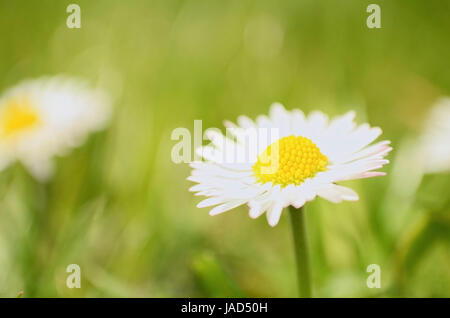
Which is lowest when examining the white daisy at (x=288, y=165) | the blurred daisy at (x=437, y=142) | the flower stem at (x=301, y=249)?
the flower stem at (x=301, y=249)

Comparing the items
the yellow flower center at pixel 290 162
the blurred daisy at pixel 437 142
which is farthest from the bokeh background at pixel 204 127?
the yellow flower center at pixel 290 162

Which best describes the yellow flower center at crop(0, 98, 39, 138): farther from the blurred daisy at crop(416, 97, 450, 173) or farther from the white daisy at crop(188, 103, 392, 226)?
the blurred daisy at crop(416, 97, 450, 173)

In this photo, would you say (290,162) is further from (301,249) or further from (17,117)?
(17,117)

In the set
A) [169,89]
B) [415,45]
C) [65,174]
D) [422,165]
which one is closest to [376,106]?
[415,45]

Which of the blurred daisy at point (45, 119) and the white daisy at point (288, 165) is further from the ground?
the blurred daisy at point (45, 119)

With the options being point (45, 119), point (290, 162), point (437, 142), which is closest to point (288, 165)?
point (290, 162)

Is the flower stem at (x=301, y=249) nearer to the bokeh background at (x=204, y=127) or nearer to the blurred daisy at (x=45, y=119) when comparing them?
the bokeh background at (x=204, y=127)
